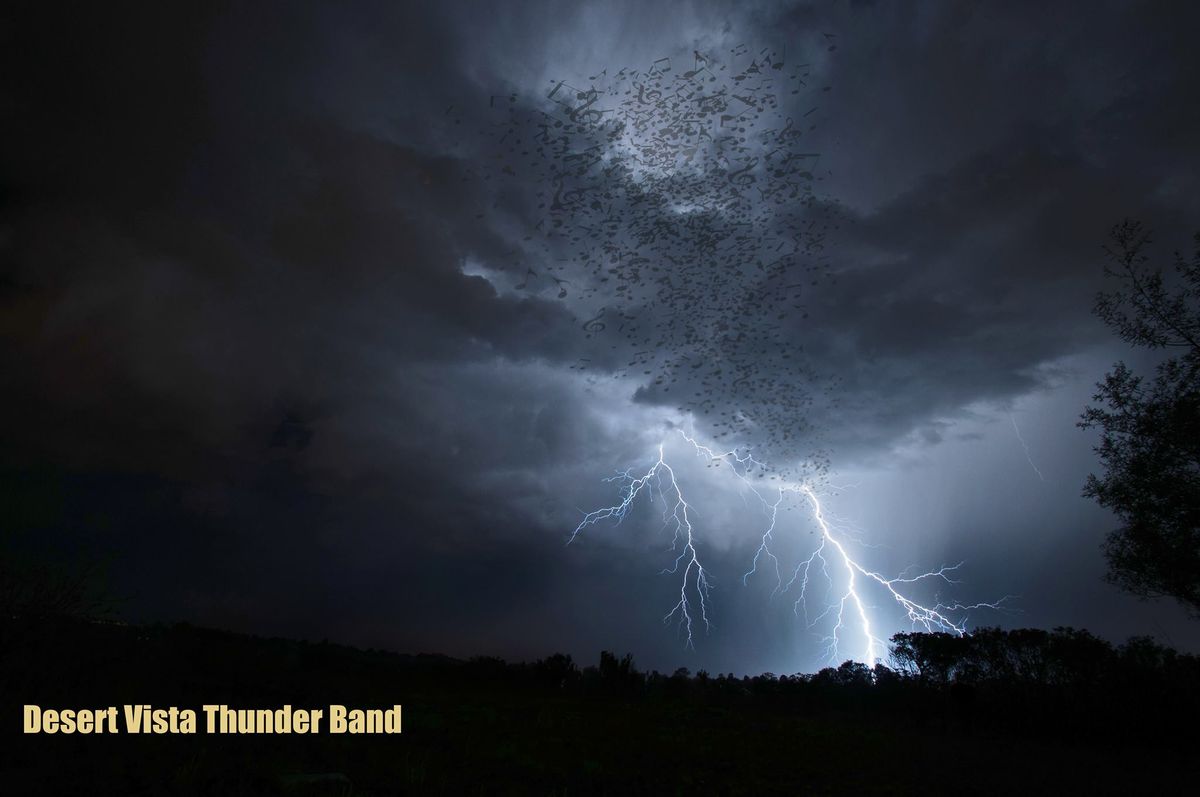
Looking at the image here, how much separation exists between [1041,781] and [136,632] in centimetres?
1830

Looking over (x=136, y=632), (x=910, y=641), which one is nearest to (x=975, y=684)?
(x=910, y=641)

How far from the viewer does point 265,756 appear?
6.53 metres

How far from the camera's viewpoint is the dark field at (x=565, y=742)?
588 cm

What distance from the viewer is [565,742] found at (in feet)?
34.3

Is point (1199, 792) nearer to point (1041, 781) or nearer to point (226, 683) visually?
point (1041, 781)

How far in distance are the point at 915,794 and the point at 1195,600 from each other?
1468 centimetres

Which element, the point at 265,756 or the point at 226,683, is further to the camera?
the point at 226,683

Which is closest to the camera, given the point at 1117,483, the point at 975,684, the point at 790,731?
the point at 790,731

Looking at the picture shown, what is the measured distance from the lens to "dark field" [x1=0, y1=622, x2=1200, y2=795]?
19.3ft

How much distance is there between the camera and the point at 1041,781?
35.9 feet

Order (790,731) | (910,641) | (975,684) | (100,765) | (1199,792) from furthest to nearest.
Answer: (910,641) → (975,684) → (790,731) → (1199,792) → (100,765)

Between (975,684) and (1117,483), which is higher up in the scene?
(1117,483)

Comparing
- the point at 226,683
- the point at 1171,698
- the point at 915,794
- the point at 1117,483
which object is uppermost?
the point at 1117,483

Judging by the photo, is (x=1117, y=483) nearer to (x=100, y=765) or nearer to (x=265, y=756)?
(x=265, y=756)
